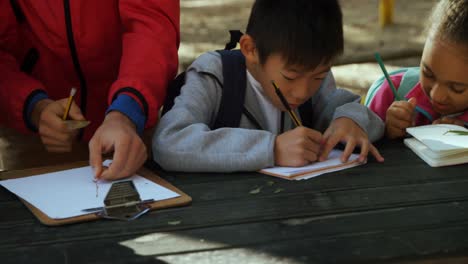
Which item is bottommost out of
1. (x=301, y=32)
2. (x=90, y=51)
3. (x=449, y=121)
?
(x=449, y=121)

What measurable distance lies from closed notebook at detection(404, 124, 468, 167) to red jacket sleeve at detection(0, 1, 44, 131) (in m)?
1.09

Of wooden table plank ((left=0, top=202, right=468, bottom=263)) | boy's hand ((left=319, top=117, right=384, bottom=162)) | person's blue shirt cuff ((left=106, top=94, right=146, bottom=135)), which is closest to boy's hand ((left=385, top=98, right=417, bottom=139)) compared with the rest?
boy's hand ((left=319, top=117, right=384, bottom=162))

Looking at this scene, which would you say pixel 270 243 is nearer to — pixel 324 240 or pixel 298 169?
pixel 324 240

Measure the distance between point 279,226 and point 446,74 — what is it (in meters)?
0.94

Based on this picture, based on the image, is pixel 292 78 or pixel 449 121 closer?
pixel 292 78

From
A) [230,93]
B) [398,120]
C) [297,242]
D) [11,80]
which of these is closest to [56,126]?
[11,80]

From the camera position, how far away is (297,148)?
5.70 ft

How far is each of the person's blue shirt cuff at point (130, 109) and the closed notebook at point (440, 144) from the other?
0.77 metres

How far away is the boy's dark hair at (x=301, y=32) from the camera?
1.83 metres

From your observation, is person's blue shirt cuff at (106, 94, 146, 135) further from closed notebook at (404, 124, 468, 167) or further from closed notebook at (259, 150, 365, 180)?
closed notebook at (404, 124, 468, 167)

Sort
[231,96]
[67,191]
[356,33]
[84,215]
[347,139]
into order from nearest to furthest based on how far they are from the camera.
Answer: [84,215]
[67,191]
[347,139]
[231,96]
[356,33]

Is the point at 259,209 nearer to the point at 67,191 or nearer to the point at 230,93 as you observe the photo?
the point at 67,191

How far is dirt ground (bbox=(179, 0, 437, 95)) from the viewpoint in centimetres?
478

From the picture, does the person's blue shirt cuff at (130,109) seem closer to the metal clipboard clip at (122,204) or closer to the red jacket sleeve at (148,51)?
the red jacket sleeve at (148,51)
